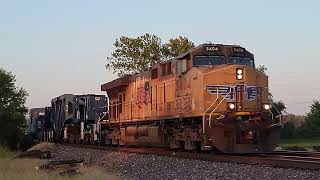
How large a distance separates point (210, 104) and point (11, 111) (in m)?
27.7

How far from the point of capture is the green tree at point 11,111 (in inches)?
1539

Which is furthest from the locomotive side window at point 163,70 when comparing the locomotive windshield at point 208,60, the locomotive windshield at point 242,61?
the locomotive windshield at point 242,61

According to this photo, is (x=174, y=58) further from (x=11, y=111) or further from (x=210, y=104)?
(x=11, y=111)

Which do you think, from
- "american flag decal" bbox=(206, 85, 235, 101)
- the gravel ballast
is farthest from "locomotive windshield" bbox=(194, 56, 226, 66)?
the gravel ballast

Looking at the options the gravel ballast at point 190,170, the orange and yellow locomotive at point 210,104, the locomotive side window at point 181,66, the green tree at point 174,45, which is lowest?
the gravel ballast at point 190,170

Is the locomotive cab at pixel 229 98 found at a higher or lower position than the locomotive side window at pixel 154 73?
lower

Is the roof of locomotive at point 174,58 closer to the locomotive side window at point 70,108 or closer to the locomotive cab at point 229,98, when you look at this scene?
the locomotive cab at point 229,98

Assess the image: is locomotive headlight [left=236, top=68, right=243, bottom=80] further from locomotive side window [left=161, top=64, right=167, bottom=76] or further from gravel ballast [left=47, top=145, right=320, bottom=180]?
locomotive side window [left=161, top=64, right=167, bottom=76]

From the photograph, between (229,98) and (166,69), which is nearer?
(229,98)

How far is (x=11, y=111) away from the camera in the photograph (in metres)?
40.5

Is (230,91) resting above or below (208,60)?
below

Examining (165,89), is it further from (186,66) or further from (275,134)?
(275,134)

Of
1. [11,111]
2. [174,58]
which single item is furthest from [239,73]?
[11,111]

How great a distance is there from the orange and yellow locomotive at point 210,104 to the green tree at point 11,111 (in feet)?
67.8
